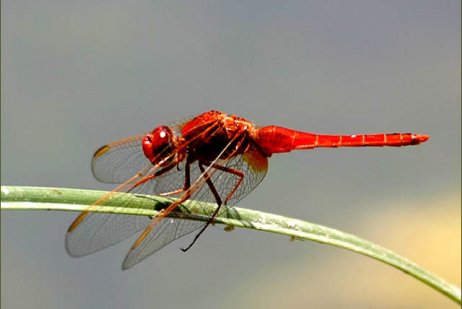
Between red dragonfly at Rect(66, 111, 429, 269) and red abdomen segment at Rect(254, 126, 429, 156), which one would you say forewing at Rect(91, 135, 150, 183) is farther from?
red abdomen segment at Rect(254, 126, 429, 156)

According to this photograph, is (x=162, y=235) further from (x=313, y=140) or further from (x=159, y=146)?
(x=313, y=140)

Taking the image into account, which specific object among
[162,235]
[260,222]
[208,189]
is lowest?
[162,235]

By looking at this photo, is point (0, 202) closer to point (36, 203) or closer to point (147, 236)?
point (36, 203)

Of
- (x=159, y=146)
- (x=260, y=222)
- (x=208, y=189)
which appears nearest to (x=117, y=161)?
(x=159, y=146)

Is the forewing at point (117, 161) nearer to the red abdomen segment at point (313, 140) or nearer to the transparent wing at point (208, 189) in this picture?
the transparent wing at point (208, 189)

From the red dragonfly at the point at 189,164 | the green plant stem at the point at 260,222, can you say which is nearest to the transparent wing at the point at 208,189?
the red dragonfly at the point at 189,164

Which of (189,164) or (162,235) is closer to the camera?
(162,235)

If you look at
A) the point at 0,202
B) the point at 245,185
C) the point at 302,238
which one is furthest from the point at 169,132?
the point at 0,202
